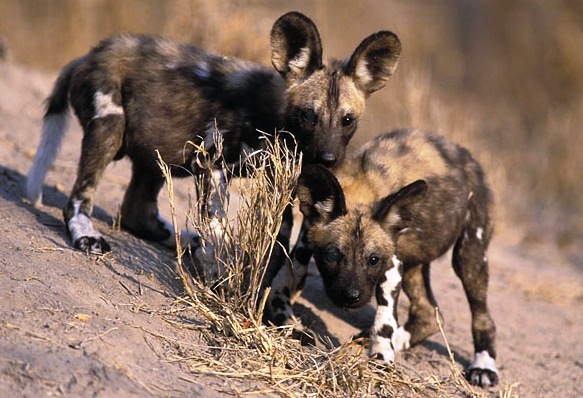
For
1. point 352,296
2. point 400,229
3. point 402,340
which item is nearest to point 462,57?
point 402,340

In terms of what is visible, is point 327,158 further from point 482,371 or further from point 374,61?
point 482,371

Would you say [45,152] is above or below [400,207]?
below

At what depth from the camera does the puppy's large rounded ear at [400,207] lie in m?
3.89

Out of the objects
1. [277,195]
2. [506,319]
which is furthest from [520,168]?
[277,195]

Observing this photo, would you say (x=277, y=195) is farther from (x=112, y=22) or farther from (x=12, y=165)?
(x=112, y=22)

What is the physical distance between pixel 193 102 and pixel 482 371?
2.08 metres

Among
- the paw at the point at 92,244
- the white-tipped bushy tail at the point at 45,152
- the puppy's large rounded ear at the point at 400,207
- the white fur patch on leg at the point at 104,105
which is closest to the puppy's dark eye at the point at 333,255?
the puppy's large rounded ear at the point at 400,207

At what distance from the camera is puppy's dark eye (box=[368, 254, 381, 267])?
13.1ft

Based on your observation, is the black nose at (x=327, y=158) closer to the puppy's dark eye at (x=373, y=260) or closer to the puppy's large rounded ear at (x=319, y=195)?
the puppy's large rounded ear at (x=319, y=195)

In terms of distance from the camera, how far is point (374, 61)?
4410 millimetres

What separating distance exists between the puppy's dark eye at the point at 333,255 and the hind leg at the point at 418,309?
3.28ft

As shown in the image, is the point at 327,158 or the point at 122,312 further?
the point at 327,158

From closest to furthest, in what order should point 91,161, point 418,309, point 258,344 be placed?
point 258,344, point 91,161, point 418,309

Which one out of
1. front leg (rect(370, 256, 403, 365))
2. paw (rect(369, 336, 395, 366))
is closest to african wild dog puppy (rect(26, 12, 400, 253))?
front leg (rect(370, 256, 403, 365))
